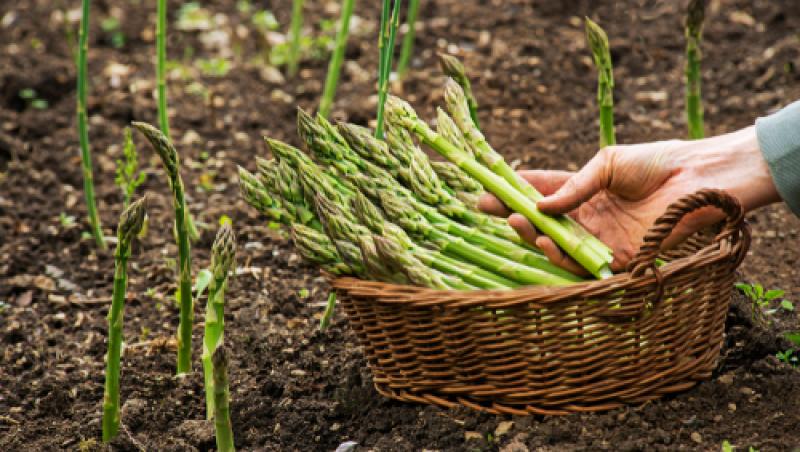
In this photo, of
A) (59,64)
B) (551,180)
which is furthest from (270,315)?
(59,64)

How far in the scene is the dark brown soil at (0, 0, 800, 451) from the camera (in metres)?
3.12

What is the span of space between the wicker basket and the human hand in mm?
164

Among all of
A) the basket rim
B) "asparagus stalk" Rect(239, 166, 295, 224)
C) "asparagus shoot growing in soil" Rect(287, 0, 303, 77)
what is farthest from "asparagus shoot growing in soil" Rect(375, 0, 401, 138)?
"asparagus shoot growing in soil" Rect(287, 0, 303, 77)

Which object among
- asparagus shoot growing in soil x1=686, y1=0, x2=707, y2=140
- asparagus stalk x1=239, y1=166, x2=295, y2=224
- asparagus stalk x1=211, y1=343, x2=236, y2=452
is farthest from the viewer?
asparagus shoot growing in soil x1=686, y1=0, x2=707, y2=140

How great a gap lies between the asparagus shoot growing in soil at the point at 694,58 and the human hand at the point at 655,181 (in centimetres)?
100

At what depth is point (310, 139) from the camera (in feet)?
11.5

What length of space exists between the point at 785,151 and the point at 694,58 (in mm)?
1175

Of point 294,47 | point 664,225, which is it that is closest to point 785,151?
point 664,225

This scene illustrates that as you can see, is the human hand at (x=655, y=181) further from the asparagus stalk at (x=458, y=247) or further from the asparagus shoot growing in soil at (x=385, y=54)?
the asparagus shoot growing in soil at (x=385, y=54)

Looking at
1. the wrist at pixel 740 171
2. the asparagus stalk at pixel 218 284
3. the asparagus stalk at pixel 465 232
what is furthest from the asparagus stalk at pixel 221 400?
the wrist at pixel 740 171

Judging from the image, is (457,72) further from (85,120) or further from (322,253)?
(85,120)

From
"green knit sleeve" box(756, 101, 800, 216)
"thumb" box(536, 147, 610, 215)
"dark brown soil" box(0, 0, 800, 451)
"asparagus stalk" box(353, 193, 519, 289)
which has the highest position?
"green knit sleeve" box(756, 101, 800, 216)

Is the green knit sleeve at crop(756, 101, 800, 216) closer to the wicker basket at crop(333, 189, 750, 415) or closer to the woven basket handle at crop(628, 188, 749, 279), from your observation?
the wicker basket at crop(333, 189, 750, 415)

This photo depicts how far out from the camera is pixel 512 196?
3.33m
